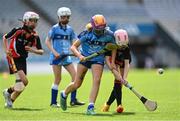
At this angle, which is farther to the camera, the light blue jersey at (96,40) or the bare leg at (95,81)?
the light blue jersey at (96,40)

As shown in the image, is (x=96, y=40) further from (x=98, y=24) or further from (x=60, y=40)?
(x=60, y=40)

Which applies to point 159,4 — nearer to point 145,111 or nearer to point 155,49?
point 155,49

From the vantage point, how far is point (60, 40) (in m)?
13.7

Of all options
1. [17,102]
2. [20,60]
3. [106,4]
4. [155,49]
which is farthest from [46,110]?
[155,49]

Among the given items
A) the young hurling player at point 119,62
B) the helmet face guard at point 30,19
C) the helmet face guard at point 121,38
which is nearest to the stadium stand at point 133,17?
the helmet face guard at point 30,19

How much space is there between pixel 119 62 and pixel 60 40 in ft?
7.20

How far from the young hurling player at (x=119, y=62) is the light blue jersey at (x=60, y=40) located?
1.88 metres

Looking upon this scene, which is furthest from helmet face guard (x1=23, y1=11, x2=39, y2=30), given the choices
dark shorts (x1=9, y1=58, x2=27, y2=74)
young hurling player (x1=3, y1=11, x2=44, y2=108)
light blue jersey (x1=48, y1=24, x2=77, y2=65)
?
light blue jersey (x1=48, y1=24, x2=77, y2=65)

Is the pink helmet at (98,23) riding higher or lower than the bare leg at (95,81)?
higher

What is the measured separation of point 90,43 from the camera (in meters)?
11.4

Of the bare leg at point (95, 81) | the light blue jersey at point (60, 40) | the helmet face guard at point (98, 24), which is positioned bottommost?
the bare leg at point (95, 81)

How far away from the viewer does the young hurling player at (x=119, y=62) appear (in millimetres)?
11523

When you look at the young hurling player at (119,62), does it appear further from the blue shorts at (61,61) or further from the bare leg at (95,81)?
the blue shorts at (61,61)

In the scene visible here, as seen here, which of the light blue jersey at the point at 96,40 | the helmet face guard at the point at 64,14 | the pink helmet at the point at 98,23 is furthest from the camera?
the helmet face guard at the point at 64,14
